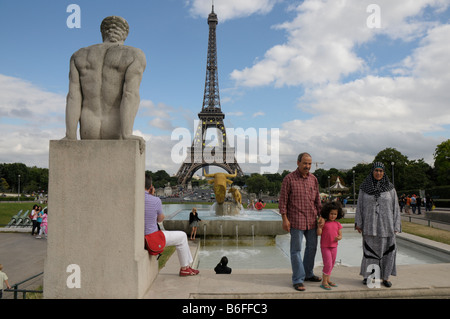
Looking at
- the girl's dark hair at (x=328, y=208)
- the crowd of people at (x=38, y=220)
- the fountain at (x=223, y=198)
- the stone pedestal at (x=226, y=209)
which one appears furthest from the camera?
the stone pedestal at (x=226, y=209)

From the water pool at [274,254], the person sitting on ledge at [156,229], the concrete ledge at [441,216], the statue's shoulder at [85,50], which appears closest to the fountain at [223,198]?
the water pool at [274,254]

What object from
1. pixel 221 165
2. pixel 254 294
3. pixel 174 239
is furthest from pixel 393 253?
pixel 221 165

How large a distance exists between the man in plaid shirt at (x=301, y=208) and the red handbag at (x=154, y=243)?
5.71 ft

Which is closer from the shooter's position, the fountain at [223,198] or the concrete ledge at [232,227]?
the concrete ledge at [232,227]

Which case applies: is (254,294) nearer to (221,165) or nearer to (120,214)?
(120,214)

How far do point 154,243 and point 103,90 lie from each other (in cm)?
215

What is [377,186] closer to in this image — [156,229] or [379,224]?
[379,224]

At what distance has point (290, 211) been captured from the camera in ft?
14.5

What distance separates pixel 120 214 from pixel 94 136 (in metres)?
1.11

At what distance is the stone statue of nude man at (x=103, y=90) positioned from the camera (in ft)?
13.1

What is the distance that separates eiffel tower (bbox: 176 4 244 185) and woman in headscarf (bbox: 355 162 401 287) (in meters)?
59.4

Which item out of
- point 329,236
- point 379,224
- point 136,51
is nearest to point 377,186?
point 379,224

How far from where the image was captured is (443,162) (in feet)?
164

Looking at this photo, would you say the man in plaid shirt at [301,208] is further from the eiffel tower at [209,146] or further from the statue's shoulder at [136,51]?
the eiffel tower at [209,146]
